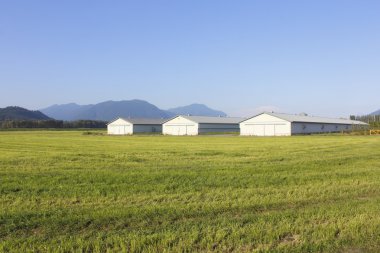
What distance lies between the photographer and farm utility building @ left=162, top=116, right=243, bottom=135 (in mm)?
92938

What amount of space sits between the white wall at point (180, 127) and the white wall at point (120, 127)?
871cm

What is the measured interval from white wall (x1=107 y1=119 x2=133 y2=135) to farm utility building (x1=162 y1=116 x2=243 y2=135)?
8.71 m

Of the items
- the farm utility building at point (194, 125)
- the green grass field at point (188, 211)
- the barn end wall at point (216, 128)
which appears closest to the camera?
the green grass field at point (188, 211)

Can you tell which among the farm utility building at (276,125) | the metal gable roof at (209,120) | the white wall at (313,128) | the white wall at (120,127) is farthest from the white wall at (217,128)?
the white wall at (313,128)

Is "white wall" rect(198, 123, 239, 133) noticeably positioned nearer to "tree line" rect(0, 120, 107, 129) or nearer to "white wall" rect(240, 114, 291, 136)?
"white wall" rect(240, 114, 291, 136)

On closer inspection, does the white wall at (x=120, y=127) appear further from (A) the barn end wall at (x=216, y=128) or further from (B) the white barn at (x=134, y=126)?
(A) the barn end wall at (x=216, y=128)

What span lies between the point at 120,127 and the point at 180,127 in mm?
18416

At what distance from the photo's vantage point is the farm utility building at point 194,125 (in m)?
92.9

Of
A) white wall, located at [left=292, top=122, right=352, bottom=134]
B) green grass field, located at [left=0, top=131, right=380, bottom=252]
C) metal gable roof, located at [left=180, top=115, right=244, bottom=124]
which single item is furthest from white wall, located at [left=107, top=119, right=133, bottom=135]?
green grass field, located at [left=0, top=131, right=380, bottom=252]

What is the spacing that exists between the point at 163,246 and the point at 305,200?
4875 mm

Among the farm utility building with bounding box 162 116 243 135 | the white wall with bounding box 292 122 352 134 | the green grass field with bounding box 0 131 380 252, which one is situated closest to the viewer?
the green grass field with bounding box 0 131 380 252

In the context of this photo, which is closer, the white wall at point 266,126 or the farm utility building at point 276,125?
the farm utility building at point 276,125

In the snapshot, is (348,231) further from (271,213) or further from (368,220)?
(271,213)

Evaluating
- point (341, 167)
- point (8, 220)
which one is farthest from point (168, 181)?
point (341, 167)
